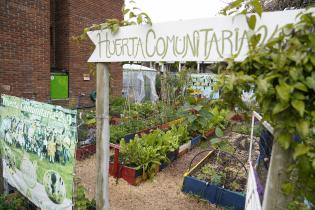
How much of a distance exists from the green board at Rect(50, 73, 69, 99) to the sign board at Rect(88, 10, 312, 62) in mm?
7635

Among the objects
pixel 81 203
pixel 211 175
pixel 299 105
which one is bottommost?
pixel 211 175

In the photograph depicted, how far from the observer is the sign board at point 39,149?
2518 millimetres

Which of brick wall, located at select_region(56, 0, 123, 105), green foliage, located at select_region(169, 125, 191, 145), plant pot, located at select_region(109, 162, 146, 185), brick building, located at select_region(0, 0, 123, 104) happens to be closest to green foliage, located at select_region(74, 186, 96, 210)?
plant pot, located at select_region(109, 162, 146, 185)

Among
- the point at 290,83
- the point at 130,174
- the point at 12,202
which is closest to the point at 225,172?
the point at 130,174

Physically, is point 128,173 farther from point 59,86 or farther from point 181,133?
point 59,86

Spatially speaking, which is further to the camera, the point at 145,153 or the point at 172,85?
the point at 172,85

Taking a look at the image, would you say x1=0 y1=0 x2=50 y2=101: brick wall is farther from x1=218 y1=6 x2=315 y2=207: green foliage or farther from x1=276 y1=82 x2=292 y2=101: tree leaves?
x1=276 y1=82 x2=292 y2=101: tree leaves

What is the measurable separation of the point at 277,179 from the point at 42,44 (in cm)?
853

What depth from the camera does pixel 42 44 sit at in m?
8.32

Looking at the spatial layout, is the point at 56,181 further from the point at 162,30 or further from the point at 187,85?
the point at 187,85

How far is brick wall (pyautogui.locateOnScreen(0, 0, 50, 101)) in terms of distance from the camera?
7.30 m

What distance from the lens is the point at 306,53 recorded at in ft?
3.28

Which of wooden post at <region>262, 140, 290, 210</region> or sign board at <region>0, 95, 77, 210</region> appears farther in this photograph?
sign board at <region>0, 95, 77, 210</region>

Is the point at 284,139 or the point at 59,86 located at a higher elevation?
the point at 284,139
